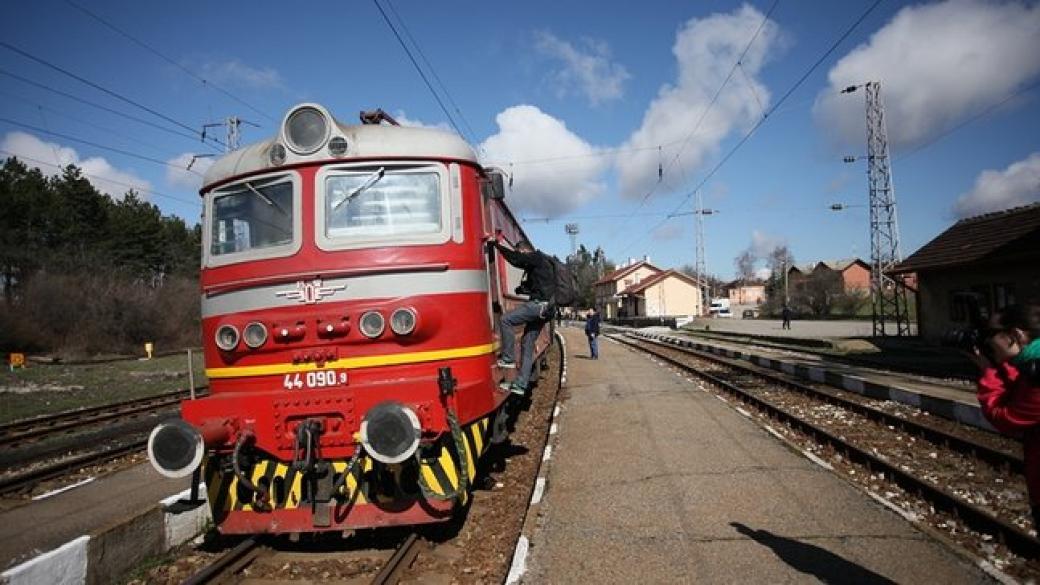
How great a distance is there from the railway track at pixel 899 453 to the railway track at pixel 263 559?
4.49m

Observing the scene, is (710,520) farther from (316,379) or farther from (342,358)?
(316,379)

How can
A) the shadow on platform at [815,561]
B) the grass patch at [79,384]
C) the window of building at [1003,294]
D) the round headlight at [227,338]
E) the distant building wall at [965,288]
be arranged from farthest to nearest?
1. the window of building at [1003,294]
2. the distant building wall at [965,288]
3. the grass patch at [79,384]
4. the round headlight at [227,338]
5. the shadow on platform at [815,561]

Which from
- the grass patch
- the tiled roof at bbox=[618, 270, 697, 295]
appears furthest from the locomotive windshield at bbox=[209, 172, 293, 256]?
the tiled roof at bbox=[618, 270, 697, 295]

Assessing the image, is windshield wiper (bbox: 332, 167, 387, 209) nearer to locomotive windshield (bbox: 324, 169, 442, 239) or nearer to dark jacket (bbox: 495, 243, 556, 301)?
locomotive windshield (bbox: 324, 169, 442, 239)

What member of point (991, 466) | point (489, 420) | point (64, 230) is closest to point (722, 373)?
point (991, 466)

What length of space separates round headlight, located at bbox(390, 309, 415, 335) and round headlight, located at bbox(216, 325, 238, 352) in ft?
4.52

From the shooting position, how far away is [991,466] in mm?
7430

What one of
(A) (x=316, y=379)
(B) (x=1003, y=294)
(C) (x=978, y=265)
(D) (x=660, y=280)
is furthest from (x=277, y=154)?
(D) (x=660, y=280)

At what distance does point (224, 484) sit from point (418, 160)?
3124 mm

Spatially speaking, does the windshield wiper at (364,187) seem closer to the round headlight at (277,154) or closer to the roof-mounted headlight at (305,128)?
the roof-mounted headlight at (305,128)

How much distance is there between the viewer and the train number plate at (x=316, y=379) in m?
5.32

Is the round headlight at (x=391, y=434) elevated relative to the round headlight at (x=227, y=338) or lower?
lower

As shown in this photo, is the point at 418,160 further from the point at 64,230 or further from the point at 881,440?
the point at 64,230

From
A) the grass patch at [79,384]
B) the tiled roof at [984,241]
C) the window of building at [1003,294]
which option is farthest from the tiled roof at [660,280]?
the window of building at [1003,294]
